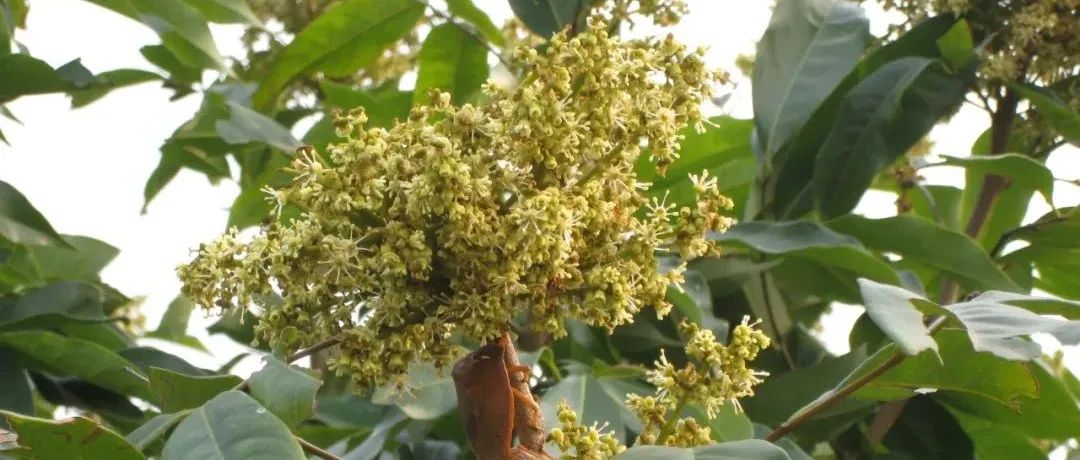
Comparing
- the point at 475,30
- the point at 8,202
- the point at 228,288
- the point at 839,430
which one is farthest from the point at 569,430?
the point at 475,30

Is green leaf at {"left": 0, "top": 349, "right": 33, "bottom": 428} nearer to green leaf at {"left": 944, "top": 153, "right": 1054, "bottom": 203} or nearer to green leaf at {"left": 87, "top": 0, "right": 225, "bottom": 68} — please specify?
green leaf at {"left": 87, "top": 0, "right": 225, "bottom": 68}

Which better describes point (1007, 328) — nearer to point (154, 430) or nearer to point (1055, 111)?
point (154, 430)

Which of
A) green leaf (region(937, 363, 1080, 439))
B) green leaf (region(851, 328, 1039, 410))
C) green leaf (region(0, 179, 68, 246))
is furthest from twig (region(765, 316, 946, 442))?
green leaf (region(0, 179, 68, 246))

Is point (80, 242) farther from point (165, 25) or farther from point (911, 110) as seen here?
point (911, 110)

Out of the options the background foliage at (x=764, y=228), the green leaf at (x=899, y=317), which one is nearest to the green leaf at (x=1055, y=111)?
the background foliage at (x=764, y=228)

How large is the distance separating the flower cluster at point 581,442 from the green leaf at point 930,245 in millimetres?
628

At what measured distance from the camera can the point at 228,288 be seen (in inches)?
32.6

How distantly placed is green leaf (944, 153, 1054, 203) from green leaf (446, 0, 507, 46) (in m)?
0.57

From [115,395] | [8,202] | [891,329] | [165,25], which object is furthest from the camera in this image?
[165,25]

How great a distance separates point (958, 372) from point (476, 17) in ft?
2.95

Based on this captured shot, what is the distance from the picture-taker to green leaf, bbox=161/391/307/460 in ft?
2.50

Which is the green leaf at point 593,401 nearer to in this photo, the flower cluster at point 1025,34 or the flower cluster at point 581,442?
the flower cluster at point 581,442

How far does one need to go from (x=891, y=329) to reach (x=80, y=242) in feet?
4.11

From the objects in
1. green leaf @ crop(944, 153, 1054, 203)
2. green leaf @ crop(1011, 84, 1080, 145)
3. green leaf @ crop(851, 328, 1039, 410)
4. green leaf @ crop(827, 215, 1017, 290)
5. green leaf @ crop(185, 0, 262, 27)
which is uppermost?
green leaf @ crop(185, 0, 262, 27)
